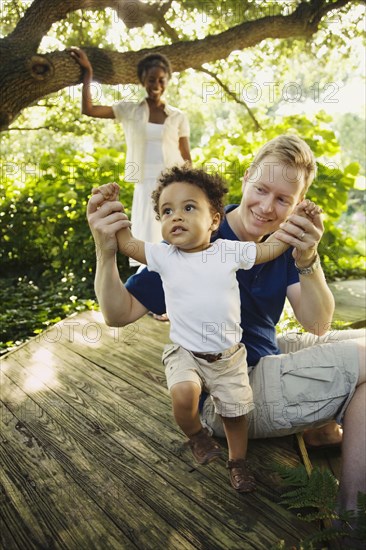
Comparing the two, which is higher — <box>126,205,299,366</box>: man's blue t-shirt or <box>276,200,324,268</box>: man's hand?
<box>276,200,324,268</box>: man's hand

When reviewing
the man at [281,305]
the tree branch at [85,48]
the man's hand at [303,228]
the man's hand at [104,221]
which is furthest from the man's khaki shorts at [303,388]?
the tree branch at [85,48]

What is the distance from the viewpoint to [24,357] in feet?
9.92

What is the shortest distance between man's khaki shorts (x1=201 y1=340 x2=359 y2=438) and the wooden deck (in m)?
0.18

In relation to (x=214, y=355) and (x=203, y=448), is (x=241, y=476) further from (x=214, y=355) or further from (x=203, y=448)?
(x=214, y=355)

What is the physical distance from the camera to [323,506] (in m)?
1.44

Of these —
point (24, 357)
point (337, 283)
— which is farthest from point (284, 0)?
point (24, 357)

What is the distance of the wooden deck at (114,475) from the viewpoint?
148 centimetres

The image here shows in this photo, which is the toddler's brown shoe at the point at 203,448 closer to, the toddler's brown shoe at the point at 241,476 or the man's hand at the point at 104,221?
the toddler's brown shoe at the point at 241,476

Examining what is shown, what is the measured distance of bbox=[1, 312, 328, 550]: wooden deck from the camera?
148cm

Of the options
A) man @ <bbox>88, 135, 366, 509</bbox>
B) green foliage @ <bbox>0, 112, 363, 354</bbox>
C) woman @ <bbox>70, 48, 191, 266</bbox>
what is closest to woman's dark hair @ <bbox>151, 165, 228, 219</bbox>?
man @ <bbox>88, 135, 366, 509</bbox>

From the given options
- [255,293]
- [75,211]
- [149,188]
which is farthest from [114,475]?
[75,211]

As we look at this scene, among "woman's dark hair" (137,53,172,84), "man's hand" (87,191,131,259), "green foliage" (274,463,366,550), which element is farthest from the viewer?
"woman's dark hair" (137,53,172,84)

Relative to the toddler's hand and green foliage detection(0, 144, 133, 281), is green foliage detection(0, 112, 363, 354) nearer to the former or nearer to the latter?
green foliage detection(0, 144, 133, 281)

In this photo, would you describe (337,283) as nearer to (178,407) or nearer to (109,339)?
(109,339)
